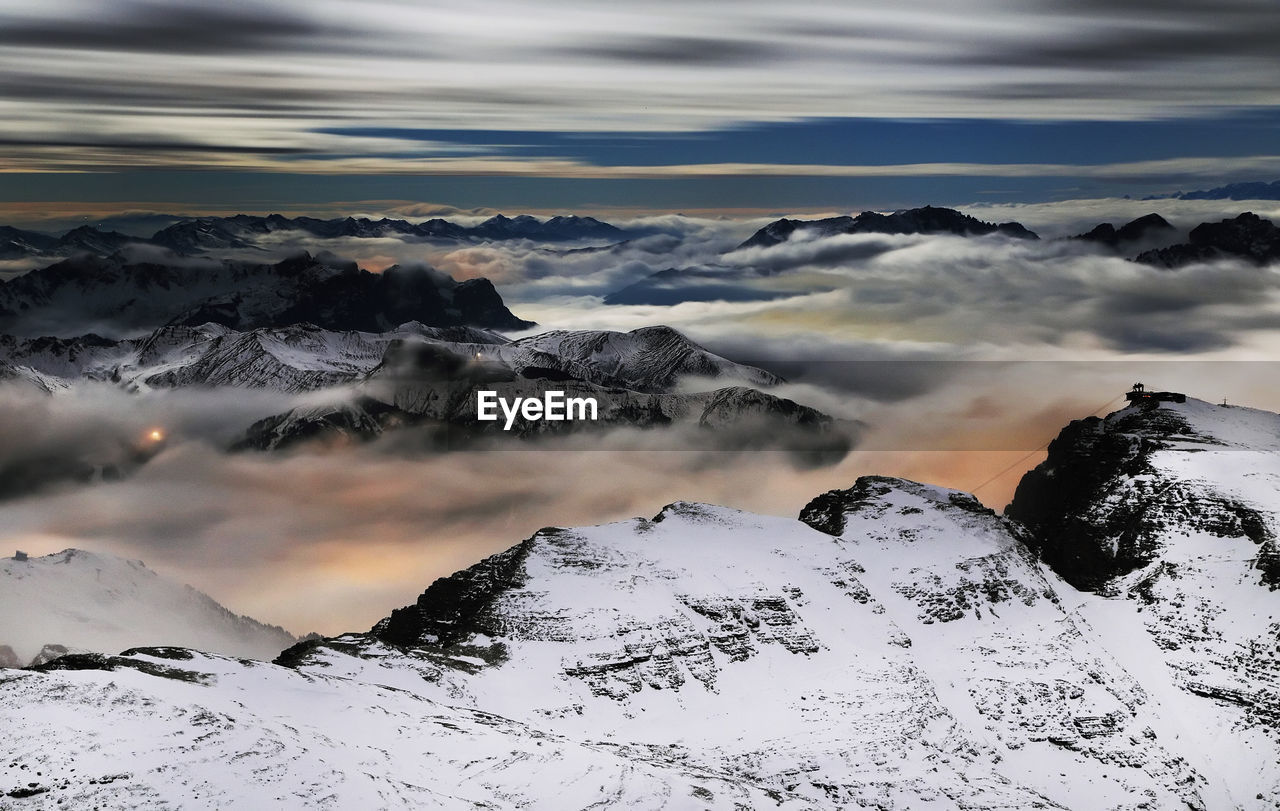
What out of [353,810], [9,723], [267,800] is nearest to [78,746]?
[9,723]

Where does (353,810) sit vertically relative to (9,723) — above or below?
below

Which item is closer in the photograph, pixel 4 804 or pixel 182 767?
pixel 4 804

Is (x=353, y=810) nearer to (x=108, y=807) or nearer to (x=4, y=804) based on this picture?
(x=108, y=807)

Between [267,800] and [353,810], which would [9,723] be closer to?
[267,800]

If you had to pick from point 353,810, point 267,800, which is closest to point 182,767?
point 267,800

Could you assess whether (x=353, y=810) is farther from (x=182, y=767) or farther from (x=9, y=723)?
(x=9, y=723)

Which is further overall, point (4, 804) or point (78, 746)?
point (78, 746)

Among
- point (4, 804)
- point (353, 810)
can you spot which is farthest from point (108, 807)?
point (353, 810)
